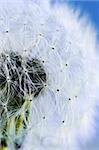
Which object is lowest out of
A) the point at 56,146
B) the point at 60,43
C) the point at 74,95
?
the point at 56,146

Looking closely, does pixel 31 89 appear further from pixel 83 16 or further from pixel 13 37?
pixel 83 16

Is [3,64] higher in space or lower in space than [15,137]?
higher

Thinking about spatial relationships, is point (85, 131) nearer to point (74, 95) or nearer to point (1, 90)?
point (74, 95)

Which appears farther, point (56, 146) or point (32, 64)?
point (56, 146)

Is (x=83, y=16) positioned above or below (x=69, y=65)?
above

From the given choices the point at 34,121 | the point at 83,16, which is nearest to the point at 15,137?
the point at 34,121

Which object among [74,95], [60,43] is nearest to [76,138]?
[74,95]
